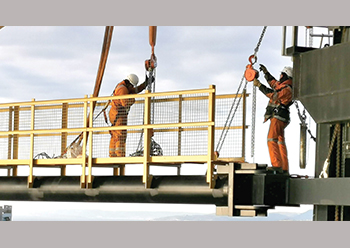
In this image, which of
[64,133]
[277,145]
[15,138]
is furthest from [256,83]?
[15,138]

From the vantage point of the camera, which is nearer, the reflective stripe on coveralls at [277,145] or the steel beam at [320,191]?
the steel beam at [320,191]

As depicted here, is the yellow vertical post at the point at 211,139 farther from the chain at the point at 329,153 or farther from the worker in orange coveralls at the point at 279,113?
the chain at the point at 329,153

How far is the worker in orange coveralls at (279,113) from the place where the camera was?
14.6 m

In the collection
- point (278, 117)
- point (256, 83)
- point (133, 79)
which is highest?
point (133, 79)

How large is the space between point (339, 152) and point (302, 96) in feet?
4.25

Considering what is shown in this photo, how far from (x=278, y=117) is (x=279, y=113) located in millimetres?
93

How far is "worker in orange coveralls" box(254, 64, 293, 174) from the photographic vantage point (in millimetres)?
14562

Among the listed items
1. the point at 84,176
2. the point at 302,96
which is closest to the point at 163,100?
the point at 84,176

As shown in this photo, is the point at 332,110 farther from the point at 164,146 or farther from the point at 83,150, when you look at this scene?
the point at 83,150

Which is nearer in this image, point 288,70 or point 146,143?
point 146,143

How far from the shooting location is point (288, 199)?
13312 millimetres

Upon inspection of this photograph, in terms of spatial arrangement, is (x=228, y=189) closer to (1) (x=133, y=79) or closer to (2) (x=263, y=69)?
(2) (x=263, y=69)

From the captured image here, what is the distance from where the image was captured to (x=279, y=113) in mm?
14617

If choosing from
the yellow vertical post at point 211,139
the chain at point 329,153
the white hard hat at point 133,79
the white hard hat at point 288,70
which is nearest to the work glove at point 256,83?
the white hard hat at point 288,70
